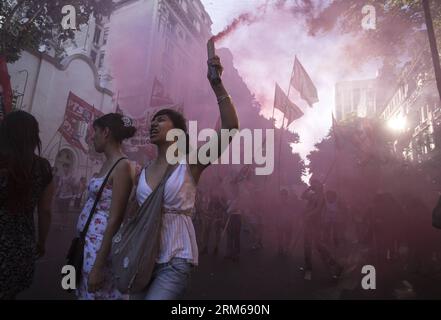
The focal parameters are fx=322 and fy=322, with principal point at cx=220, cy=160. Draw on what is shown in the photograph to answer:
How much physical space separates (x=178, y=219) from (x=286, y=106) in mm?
10358

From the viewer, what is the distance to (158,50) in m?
24.1

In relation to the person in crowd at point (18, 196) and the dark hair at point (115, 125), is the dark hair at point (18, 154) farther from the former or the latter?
the dark hair at point (115, 125)

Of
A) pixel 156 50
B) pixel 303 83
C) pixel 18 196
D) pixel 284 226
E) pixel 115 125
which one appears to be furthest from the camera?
pixel 156 50

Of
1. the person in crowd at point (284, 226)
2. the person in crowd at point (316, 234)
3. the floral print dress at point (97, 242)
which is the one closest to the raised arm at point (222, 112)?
the floral print dress at point (97, 242)

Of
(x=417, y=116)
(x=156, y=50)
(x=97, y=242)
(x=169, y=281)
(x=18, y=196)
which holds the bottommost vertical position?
(x=169, y=281)

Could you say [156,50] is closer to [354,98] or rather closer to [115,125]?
[115,125]

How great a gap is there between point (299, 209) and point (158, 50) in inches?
764

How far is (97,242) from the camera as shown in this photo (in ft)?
6.46

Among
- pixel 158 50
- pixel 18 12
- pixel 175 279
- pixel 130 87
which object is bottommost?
pixel 175 279

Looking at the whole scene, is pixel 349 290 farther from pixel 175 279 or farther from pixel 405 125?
pixel 405 125

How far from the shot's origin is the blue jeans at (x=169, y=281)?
5.52 feet

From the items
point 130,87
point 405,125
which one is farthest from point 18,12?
point 405,125

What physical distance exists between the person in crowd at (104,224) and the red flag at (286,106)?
989 centimetres

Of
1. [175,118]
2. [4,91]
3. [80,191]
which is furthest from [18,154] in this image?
[80,191]
